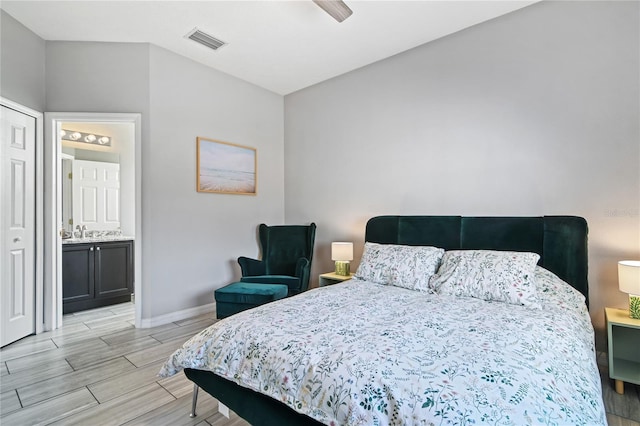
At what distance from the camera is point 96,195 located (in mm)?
4707

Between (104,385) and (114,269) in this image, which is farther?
(114,269)

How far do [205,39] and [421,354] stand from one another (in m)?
3.39

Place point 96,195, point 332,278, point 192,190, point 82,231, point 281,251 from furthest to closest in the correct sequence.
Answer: point 96,195 → point 82,231 → point 281,251 → point 192,190 → point 332,278

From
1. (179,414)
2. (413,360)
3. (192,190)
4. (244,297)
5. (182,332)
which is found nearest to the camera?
(413,360)

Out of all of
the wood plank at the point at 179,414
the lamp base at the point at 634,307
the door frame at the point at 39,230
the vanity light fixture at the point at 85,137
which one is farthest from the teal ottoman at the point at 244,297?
the vanity light fixture at the point at 85,137

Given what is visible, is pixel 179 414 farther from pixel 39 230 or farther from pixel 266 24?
pixel 266 24

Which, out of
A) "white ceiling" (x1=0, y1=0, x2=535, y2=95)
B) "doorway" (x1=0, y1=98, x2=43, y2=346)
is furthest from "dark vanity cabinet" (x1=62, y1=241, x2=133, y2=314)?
"white ceiling" (x1=0, y1=0, x2=535, y2=95)

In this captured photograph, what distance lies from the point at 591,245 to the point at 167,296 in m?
3.94

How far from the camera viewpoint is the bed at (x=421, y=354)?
3.35ft

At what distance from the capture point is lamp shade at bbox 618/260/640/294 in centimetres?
195

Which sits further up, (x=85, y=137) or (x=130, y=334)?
(x=85, y=137)

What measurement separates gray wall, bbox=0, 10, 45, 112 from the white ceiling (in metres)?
0.09

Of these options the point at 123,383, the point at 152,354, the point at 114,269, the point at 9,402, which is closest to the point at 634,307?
→ the point at 123,383

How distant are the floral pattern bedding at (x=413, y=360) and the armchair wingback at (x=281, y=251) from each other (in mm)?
1916
